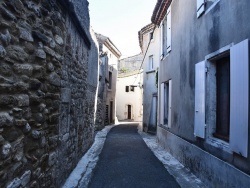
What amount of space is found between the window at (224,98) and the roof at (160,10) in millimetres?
4326

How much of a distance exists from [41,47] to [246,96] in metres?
2.52

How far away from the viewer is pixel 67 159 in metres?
5.00

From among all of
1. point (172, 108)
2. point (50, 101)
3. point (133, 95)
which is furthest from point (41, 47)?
point (133, 95)

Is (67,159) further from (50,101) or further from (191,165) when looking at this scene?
(191,165)

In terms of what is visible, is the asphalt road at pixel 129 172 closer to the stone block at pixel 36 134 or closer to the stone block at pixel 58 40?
the stone block at pixel 36 134

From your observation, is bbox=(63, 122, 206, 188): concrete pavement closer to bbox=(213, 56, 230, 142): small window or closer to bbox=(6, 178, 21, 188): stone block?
bbox=(213, 56, 230, 142): small window

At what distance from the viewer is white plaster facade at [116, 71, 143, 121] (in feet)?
98.9

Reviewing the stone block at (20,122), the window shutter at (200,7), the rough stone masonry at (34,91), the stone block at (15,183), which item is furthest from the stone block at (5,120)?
the window shutter at (200,7)

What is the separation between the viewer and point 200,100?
5.20 metres

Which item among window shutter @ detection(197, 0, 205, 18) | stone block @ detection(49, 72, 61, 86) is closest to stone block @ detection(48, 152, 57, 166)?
stone block @ detection(49, 72, 61, 86)

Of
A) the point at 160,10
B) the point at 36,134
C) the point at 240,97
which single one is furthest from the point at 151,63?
the point at 36,134

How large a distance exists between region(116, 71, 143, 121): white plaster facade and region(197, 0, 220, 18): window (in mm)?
24266

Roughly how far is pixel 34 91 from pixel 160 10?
301 inches

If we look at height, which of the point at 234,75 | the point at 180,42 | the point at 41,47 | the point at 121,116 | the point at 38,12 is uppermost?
the point at 180,42
